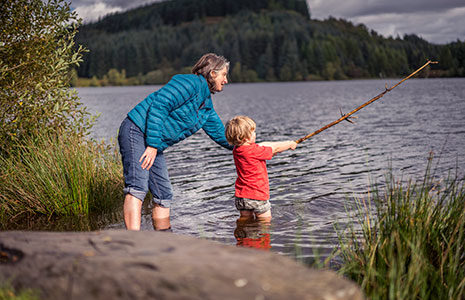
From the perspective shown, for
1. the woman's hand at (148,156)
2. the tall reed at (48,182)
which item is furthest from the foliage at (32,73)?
the woman's hand at (148,156)

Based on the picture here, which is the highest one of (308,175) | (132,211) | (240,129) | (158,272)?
(240,129)

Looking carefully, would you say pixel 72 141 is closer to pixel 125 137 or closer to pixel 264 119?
pixel 125 137

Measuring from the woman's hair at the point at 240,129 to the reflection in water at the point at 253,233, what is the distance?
135 centimetres

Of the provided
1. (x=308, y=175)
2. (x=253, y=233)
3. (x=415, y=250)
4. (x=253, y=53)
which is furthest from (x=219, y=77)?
(x=253, y=53)

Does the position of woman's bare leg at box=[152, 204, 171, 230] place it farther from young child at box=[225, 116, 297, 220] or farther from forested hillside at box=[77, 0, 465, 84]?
forested hillside at box=[77, 0, 465, 84]

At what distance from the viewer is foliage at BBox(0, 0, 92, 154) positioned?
23.6 ft

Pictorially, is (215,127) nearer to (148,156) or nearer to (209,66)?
(209,66)

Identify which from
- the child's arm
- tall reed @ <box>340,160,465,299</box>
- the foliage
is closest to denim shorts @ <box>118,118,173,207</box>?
the child's arm

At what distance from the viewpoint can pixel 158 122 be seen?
185 inches

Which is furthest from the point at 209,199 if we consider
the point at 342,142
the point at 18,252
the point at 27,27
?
the point at 342,142

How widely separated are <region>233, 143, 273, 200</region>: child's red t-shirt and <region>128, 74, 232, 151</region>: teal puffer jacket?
2.84 feet

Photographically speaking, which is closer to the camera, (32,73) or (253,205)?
(253,205)

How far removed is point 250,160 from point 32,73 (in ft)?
14.4

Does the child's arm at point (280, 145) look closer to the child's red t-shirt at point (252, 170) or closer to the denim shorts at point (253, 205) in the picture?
the child's red t-shirt at point (252, 170)
